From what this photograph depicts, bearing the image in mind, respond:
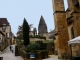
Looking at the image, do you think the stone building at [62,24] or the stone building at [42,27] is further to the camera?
the stone building at [42,27]

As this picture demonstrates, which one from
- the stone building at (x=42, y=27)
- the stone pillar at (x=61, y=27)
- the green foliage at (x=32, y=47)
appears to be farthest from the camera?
the stone building at (x=42, y=27)

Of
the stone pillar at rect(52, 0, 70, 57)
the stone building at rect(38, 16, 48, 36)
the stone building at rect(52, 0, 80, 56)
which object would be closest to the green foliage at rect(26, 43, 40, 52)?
the stone building at rect(52, 0, 80, 56)

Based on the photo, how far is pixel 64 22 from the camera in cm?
2212

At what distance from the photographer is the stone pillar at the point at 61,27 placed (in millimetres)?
21422

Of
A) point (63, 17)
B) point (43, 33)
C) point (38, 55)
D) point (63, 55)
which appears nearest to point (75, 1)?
point (63, 17)

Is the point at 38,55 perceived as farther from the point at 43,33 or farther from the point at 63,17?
the point at 43,33

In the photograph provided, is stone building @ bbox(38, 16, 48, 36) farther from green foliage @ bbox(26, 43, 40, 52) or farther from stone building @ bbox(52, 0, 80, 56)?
stone building @ bbox(52, 0, 80, 56)

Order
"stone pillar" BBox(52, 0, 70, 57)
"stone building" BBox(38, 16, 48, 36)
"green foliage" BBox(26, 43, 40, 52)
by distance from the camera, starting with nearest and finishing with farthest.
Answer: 1. "stone pillar" BBox(52, 0, 70, 57)
2. "green foliage" BBox(26, 43, 40, 52)
3. "stone building" BBox(38, 16, 48, 36)

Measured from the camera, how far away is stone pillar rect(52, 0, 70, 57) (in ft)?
70.3

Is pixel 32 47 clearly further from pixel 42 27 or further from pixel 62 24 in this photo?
pixel 42 27

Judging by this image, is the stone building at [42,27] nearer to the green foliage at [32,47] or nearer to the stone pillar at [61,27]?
the green foliage at [32,47]

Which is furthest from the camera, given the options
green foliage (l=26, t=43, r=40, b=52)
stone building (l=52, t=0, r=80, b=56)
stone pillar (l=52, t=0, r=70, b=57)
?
green foliage (l=26, t=43, r=40, b=52)

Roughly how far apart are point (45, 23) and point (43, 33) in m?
5.13

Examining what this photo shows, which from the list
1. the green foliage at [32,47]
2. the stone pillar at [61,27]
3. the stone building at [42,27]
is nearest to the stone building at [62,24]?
the stone pillar at [61,27]
